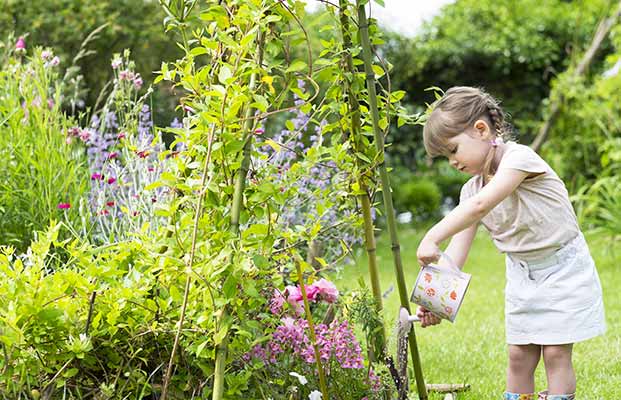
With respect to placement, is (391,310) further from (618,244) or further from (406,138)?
(406,138)

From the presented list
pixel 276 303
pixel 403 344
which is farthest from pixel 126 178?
pixel 403 344

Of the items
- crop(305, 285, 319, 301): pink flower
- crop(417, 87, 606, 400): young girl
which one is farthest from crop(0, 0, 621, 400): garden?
crop(417, 87, 606, 400): young girl

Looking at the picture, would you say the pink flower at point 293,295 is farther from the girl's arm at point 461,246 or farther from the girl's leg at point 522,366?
the girl's leg at point 522,366

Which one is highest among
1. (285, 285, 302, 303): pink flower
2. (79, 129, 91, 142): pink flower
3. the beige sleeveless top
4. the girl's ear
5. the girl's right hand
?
(79, 129, 91, 142): pink flower

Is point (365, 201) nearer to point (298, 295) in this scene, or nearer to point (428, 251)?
point (428, 251)

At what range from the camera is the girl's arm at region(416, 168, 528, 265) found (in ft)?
6.56

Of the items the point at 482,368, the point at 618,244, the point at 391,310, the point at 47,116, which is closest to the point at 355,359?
the point at 482,368

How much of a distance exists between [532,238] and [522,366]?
401mm

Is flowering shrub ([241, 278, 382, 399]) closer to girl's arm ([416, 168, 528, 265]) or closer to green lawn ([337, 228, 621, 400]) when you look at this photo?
green lawn ([337, 228, 621, 400])

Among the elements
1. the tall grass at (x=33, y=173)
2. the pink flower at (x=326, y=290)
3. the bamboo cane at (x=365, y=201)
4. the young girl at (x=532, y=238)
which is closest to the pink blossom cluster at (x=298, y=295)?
the pink flower at (x=326, y=290)

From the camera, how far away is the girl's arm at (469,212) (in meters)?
2.00

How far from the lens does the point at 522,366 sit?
2.46 metres

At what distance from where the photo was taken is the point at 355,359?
218 centimetres

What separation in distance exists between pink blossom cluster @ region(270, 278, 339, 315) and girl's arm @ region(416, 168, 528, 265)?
40cm
